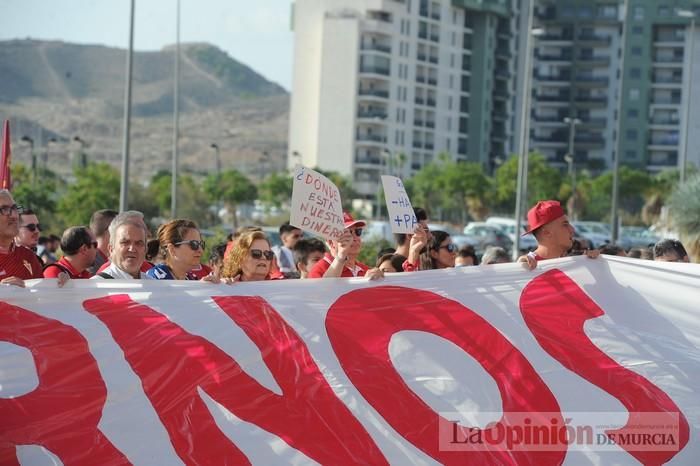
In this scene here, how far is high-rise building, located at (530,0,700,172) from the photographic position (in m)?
127

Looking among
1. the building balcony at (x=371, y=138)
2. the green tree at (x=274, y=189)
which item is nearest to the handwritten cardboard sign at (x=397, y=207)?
the green tree at (x=274, y=189)

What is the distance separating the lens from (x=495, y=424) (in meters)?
6.86

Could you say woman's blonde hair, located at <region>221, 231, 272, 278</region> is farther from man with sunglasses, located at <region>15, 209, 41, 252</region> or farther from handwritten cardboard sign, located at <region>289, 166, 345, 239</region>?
man with sunglasses, located at <region>15, 209, 41, 252</region>

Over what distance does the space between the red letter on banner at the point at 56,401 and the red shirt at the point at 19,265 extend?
0.56 metres

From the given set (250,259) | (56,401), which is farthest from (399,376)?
(56,401)

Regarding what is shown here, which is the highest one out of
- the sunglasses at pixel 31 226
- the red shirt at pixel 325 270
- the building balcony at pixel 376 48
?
the building balcony at pixel 376 48

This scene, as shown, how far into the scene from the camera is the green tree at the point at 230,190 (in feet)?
259

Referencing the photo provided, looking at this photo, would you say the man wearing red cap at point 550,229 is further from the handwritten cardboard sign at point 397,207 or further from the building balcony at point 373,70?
the building balcony at point 373,70

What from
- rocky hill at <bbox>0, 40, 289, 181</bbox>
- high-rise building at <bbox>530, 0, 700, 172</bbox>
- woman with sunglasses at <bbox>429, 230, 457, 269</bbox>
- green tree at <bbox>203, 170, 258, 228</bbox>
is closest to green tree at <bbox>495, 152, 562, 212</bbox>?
green tree at <bbox>203, 170, 258, 228</bbox>

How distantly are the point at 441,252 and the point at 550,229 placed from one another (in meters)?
1.54

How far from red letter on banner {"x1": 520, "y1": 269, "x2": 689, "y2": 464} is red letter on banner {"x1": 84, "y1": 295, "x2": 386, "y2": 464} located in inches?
46.7

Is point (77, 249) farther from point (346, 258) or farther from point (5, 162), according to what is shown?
point (346, 258)

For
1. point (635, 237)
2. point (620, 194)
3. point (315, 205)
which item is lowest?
point (635, 237)

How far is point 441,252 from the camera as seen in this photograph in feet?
30.5
